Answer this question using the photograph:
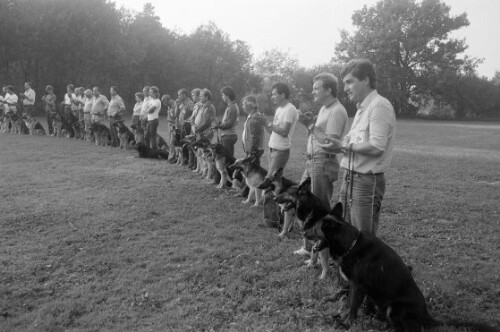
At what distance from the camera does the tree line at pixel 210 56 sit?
2866 cm

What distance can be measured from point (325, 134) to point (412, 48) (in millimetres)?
47650

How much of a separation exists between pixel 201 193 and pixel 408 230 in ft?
13.0

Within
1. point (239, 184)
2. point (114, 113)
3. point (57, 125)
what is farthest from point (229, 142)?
point (57, 125)

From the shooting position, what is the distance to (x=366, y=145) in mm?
3322

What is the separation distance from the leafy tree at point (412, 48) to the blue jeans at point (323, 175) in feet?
145

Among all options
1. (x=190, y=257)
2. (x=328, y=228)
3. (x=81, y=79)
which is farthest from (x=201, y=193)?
(x=81, y=79)

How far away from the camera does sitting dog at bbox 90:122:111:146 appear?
14625 mm

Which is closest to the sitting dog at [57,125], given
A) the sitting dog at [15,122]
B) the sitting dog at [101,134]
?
the sitting dog at [15,122]

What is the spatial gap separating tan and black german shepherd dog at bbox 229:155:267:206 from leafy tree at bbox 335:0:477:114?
137 ft

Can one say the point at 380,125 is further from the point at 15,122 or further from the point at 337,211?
the point at 15,122

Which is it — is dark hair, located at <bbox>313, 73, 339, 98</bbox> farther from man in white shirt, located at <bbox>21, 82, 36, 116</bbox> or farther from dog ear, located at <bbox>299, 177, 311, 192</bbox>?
man in white shirt, located at <bbox>21, 82, 36, 116</bbox>

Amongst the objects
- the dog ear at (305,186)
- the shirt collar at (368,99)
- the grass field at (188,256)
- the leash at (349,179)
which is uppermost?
the shirt collar at (368,99)

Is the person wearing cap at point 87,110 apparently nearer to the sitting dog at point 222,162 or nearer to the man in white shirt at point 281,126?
the sitting dog at point 222,162

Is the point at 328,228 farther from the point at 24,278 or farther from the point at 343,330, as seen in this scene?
the point at 24,278
